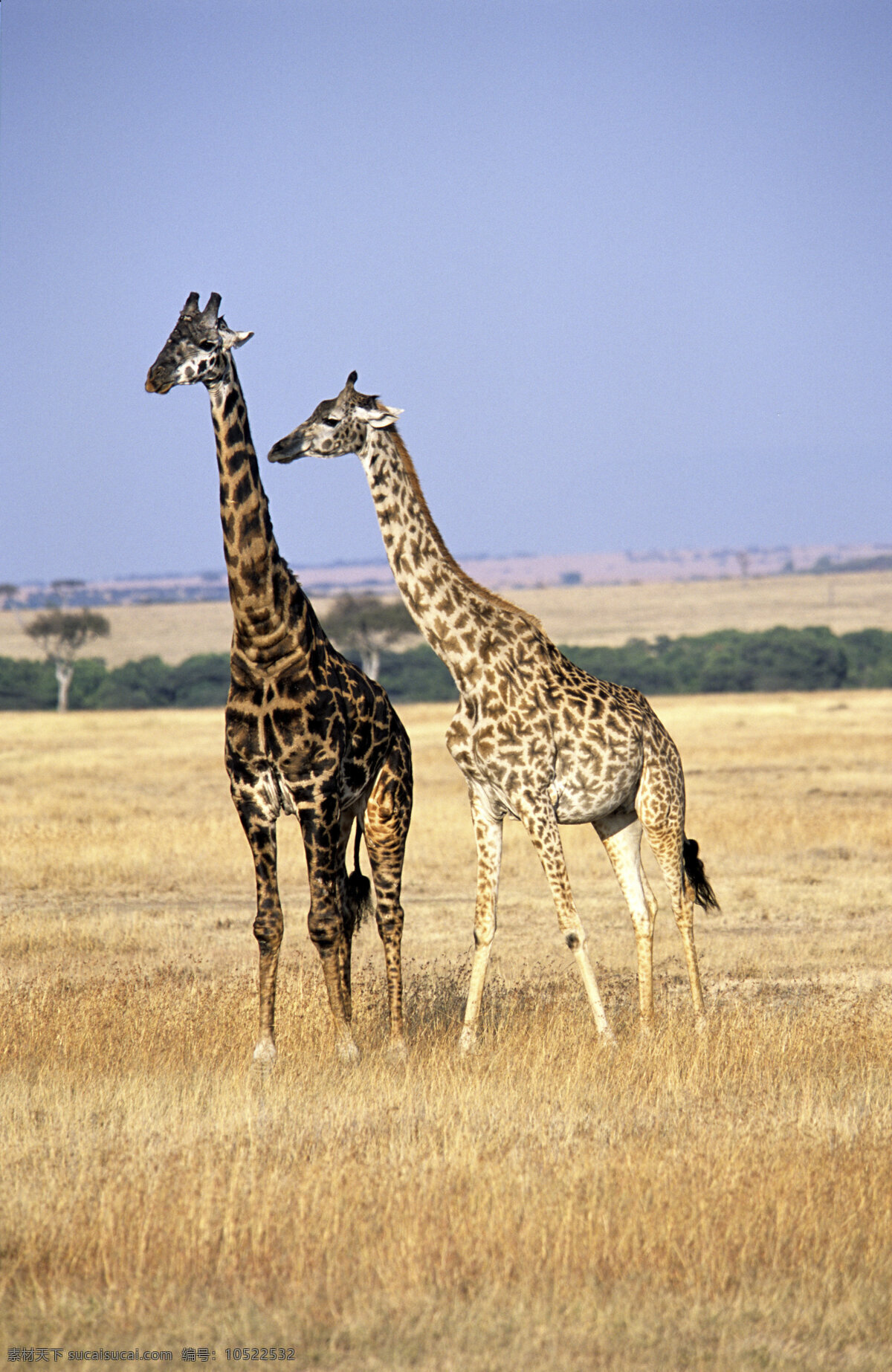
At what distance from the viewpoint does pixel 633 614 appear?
466 feet

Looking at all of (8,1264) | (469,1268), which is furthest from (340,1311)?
(8,1264)

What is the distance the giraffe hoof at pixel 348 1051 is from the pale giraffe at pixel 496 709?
0.68 meters

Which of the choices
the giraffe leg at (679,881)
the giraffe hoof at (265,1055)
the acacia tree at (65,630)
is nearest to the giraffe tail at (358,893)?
the giraffe hoof at (265,1055)

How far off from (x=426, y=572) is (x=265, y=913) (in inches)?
86.8

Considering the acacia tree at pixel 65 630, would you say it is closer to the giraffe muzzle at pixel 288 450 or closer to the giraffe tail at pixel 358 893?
the giraffe tail at pixel 358 893

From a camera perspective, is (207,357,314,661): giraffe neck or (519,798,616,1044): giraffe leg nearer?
(207,357,314,661): giraffe neck

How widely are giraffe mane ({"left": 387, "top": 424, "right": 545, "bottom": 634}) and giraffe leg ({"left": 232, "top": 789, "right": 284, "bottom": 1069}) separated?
1855mm

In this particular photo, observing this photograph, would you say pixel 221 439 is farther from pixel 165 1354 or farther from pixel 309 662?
A: pixel 165 1354

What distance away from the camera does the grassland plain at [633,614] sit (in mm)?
118938

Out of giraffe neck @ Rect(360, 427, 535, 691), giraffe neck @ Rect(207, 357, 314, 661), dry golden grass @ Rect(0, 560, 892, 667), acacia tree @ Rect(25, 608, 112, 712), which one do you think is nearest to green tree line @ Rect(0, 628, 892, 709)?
acacia tree @ Rect(25, 608, 112, 712)

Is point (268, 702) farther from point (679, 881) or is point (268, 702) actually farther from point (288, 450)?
point (679, 881)

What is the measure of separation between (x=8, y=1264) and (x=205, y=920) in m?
8.33

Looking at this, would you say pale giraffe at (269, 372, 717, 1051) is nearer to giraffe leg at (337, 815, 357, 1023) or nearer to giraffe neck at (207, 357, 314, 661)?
giraffe neck at (207, 357, 314, 661)

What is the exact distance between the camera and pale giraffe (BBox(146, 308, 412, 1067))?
754 cm
